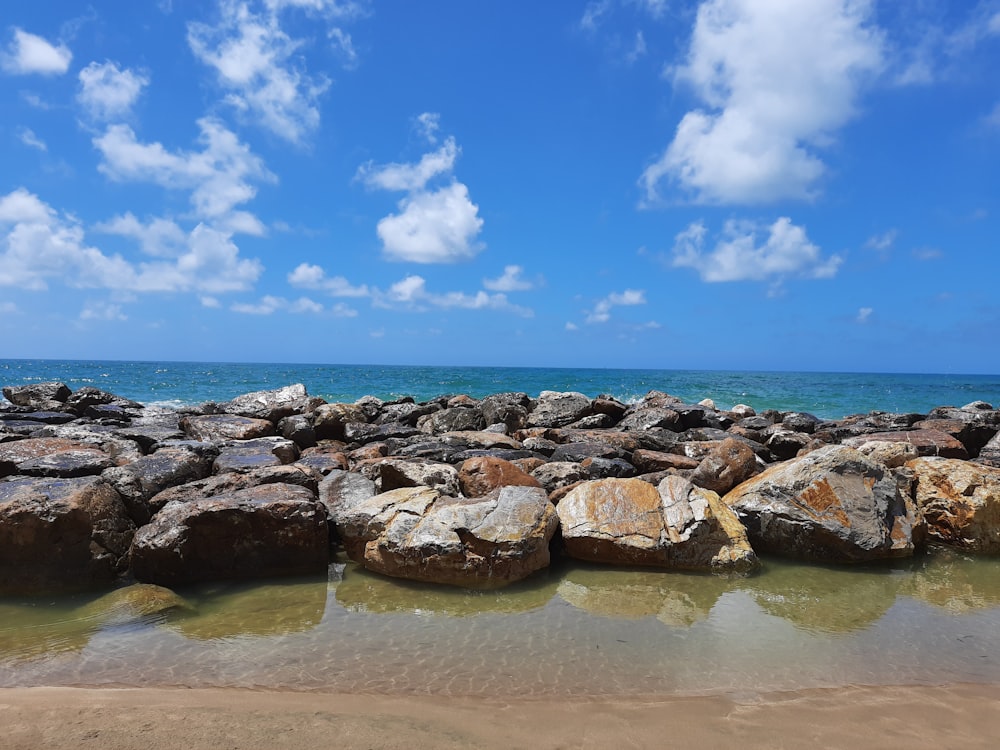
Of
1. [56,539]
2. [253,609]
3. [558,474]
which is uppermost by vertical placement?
[558,474]

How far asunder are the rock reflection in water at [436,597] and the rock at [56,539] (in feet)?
6.93

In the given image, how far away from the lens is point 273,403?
1855cm

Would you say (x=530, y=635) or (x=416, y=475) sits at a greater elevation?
(x=416, y=475)

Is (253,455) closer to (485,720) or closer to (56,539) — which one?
(56,539)

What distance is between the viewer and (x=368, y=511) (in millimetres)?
6477

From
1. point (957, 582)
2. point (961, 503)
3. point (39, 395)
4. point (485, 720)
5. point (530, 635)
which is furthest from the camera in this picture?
point (39, 395)

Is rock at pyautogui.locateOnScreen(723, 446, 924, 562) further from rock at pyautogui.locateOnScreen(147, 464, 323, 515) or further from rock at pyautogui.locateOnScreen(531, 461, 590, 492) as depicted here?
rock at pyautogui.locateOnScreen(147, 464, 323, 515)

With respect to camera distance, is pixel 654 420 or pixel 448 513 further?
pixel 654 420

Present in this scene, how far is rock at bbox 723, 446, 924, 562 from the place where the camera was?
21.0 feet

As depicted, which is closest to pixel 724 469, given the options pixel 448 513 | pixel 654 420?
pixel 448 513

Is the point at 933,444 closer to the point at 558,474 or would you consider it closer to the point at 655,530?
the point at 558,474

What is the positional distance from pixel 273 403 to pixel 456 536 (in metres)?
14.2

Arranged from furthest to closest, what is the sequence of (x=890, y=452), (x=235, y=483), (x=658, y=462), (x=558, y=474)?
1. (x=658, y=462)
2. (x=890, y=452)
3. (x=558, y=474)
4. (x=235, y=483)

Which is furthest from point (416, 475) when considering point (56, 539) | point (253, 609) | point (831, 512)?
point (831, 512)
